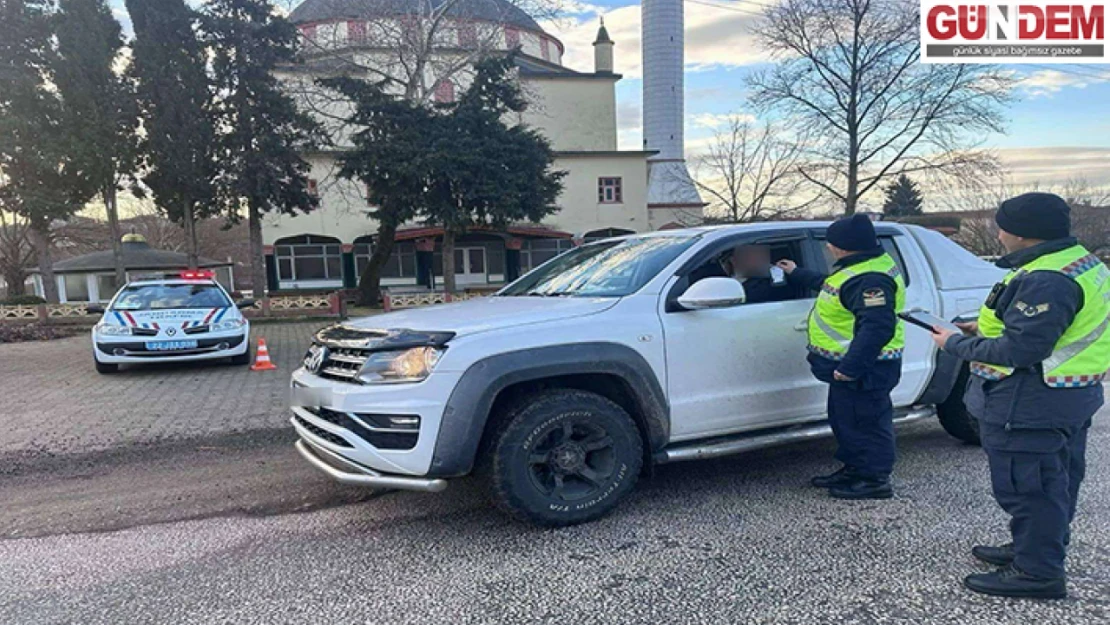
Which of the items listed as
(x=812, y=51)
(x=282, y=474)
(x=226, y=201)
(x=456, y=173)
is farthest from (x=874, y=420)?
(x=226, y=201)

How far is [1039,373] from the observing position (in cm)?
278

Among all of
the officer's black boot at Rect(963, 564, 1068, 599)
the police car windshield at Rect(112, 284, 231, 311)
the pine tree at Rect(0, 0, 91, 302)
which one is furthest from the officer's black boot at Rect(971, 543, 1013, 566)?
the pine tree at Rect(0, 0, 91, 302)

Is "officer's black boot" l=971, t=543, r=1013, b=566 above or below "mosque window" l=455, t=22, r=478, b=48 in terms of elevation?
Answer: below

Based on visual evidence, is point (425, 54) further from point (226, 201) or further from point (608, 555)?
point (608, 555)

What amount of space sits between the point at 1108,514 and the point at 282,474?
534cm

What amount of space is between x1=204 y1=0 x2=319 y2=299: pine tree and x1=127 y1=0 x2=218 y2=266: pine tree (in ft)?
1.52

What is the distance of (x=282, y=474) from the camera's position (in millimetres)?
4996

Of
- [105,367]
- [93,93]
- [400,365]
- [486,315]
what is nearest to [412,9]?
[93,93]

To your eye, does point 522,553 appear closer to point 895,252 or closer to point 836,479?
point 836,479

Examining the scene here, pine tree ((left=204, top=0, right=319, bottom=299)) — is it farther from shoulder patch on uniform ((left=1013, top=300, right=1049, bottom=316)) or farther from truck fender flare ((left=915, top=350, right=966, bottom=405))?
shoulder patch on uniform ((left=1013, top=300, right=1049, bottom=316))

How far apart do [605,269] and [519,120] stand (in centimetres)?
2588

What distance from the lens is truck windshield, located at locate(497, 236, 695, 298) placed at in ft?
13.7

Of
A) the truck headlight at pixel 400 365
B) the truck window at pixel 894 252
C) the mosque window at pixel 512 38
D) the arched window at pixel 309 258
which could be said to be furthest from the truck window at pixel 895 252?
the mosque window at pixel 512 38

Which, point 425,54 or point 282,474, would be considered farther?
point 425,54
